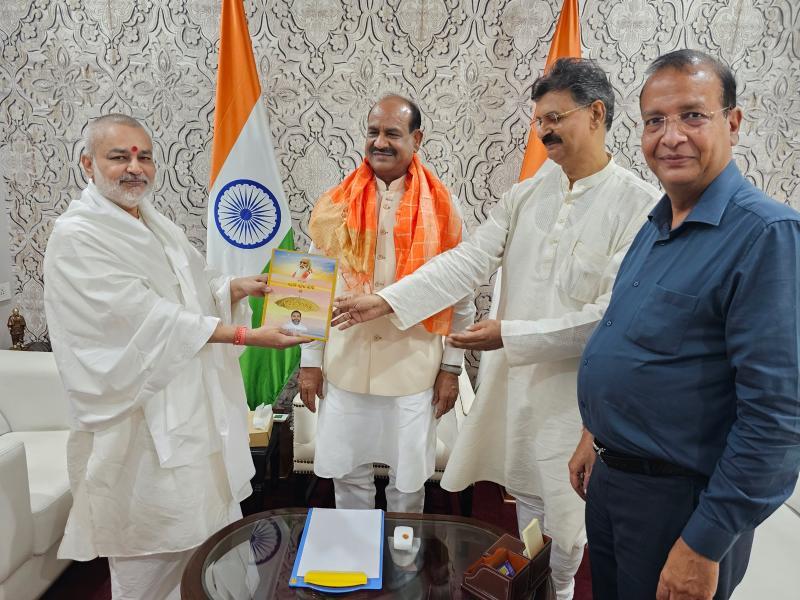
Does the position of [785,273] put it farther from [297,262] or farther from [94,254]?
[94,254]

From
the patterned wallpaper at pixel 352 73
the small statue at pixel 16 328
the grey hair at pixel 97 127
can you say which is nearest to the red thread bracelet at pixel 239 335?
the grey hair at pixel 97 127

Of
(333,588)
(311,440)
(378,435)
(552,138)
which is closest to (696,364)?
(552,138)

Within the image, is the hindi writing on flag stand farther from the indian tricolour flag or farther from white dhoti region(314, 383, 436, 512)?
the indian tricolour flag

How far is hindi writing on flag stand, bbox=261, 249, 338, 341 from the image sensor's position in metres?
1.79

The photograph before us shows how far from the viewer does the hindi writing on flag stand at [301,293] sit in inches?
70.6

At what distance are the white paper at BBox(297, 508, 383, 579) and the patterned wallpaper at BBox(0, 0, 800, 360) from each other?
2085mm

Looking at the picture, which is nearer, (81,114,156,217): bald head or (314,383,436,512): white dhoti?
(81,114,156,217): bald head

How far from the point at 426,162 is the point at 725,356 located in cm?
241

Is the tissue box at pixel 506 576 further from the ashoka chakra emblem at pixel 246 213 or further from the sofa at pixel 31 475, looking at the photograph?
the ashoka chakra emblem at pixel 246 213

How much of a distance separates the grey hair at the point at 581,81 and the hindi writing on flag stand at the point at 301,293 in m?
0.90

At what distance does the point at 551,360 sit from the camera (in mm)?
1786

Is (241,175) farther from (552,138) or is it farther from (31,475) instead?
(552,138)

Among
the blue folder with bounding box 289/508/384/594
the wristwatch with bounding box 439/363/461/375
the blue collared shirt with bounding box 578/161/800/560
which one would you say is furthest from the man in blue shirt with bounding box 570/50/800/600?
the wristwatch with bounding box 439/363/461/375

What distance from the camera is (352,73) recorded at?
315 centimetres
